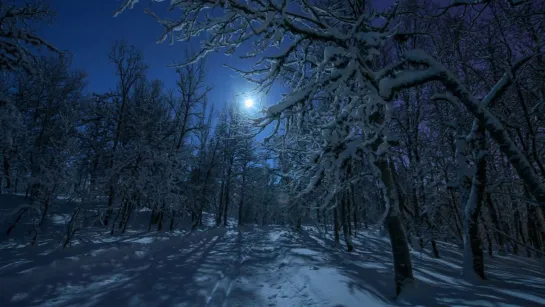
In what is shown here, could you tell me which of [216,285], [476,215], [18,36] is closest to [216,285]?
[216,285]

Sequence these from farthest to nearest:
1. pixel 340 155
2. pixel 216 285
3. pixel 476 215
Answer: pixel 216 285 → pixel 476 215 → pixel 340 155

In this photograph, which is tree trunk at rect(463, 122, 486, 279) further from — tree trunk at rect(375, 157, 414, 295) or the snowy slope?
tree trunk at rect(375, 157, 414, 295)

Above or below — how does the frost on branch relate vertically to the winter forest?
above

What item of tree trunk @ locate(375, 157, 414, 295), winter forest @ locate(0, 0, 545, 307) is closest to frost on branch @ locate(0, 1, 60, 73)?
winter forest @ locate(0, 0, 545, 307)

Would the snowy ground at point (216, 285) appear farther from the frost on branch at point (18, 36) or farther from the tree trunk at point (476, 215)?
the frost on branch at point (18, 36)

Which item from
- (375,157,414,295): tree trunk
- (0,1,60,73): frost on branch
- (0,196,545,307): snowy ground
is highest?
(0,1,60,73): frost on branch

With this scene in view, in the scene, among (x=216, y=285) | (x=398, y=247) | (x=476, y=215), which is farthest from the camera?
(x=216, y=285)

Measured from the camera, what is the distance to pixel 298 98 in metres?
3.14

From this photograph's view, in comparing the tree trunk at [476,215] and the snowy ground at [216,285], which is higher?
the tree trunk at [476,215]

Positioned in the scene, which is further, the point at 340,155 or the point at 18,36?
the point at 18,36

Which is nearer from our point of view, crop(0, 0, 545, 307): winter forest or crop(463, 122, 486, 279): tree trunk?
crop(0, 0, 545, 307): winter forest

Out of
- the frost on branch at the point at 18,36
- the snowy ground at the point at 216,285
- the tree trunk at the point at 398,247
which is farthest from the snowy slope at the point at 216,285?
the frost on branch at the point at 18,36

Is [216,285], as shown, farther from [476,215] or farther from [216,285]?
[476,215]

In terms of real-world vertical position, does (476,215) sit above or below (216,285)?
above
